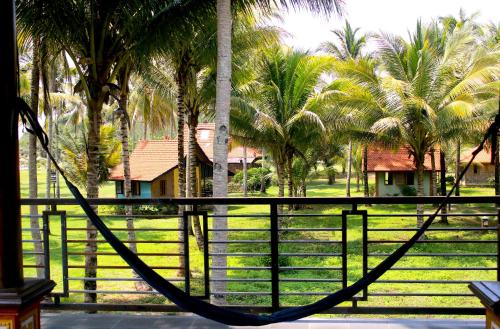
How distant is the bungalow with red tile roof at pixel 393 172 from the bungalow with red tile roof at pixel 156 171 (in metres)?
9.65

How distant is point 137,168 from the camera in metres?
24.6

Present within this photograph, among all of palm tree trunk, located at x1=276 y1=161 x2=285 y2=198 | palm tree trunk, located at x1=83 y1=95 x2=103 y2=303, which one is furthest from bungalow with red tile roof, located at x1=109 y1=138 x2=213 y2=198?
palm tree trunk, located at x1=83 y1=95 x2=103 y2=303

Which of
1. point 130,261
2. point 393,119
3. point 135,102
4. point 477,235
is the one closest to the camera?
point 130,261

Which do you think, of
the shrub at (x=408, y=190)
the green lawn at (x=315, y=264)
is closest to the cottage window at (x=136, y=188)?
the green lawn at (x=315, y=264)

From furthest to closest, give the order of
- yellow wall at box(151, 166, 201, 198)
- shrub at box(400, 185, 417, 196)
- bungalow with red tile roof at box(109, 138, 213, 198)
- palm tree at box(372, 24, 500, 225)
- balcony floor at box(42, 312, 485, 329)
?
shrub at box(400, 185, 417, 196), yellow wall at box(151, 166, 201, 198), bungalow with red tile roof at box(109, 138, 213, 198), palm tree at box(372, 24, 500, 225), balcony floor at box(42, 312, 485, 329)

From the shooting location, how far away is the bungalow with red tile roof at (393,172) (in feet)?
86.3

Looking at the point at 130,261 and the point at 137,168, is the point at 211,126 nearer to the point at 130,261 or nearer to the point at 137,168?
the point at 137,168

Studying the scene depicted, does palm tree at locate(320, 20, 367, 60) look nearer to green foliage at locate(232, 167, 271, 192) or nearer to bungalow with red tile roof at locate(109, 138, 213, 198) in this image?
green foliage at locate(232, 167, 271, 192)

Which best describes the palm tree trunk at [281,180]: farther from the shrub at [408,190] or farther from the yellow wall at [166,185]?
the shrub at [408,190]

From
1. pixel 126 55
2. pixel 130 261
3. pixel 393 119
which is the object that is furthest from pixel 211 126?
pixel 130 261

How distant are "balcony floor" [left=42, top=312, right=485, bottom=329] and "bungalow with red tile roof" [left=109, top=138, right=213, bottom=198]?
19.7m

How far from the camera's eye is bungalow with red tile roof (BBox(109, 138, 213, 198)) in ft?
78.8

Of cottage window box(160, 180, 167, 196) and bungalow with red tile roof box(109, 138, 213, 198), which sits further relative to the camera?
cottage window box(160, 180, 167, 196)

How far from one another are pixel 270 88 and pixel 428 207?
11873 millimetres
